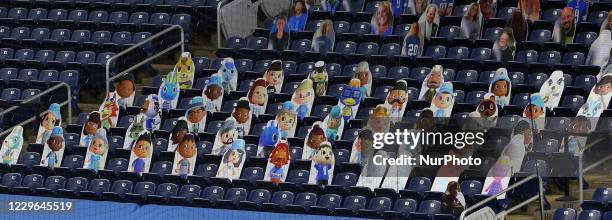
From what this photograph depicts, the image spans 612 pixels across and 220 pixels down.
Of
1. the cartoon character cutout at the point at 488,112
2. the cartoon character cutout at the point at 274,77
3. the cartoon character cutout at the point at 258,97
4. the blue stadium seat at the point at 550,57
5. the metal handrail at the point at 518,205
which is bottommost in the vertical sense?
the metal handrail at the point at 518,205

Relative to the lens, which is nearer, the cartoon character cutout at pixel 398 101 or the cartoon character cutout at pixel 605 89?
the cartoon character cutout at pixel 605 89

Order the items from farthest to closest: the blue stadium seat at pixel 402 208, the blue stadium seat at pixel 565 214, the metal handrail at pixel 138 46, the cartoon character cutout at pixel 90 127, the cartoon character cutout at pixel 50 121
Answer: the metal handrail at pixel 138 46 → the cartoon character cutout at pixel 50 121 → the cartoon character cutout at pixel 90 127 → the blue stadium seat at pixel 402 208 → the blue stadium seat at pixel 565 214

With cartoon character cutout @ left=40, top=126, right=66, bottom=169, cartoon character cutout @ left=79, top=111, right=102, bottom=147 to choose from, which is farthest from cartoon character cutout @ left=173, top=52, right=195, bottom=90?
cartoon character cutout @ left=40, top=126, right=66, bottom=169

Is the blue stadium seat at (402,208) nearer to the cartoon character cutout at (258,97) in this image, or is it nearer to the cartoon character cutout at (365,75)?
the cartoon character cutout at (365,75)

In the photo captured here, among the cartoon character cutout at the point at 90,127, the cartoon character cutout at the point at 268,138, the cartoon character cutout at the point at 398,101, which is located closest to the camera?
the cartoon character cutout at the point at 398,101

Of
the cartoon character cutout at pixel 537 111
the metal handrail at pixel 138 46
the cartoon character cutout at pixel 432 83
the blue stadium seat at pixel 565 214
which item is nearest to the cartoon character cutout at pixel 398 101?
the cartoon character cutout at pixel 432 83

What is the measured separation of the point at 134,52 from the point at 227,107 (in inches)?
98.4

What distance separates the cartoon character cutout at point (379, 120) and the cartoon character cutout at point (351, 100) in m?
0.66

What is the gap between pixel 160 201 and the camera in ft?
104

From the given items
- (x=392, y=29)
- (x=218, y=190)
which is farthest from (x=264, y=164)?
(x=392, y=29)

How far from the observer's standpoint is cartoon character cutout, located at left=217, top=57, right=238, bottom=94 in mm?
33969

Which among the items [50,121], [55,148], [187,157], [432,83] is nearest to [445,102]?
[432,83]

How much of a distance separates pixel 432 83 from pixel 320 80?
1809 mm

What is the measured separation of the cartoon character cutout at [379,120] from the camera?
31734 mm
